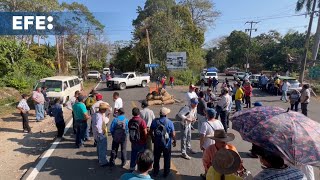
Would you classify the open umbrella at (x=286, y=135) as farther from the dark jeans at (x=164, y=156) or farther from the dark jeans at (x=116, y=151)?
the dark jeans at (x=116, y=151)

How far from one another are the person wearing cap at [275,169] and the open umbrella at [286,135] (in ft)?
0.22

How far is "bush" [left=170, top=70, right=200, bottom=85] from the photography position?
3372 centimetres

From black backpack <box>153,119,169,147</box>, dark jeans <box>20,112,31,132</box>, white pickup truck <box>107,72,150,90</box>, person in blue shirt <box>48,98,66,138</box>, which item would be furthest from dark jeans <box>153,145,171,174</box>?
white pickup truck <box>107,72,150,90</box>

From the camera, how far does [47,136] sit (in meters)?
9.86

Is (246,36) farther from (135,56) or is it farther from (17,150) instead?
(17,150)

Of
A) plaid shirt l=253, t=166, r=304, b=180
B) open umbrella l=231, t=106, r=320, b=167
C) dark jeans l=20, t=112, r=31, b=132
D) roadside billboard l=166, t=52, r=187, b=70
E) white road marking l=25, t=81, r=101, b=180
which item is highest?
roadside billboard l=166, t=52, r=187, b=70

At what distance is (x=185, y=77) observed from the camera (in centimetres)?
3438

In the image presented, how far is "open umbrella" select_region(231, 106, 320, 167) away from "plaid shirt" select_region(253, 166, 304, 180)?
0.36 feet

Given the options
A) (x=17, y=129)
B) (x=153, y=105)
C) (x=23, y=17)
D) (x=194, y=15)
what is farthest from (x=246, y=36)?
(x=17, y=129)

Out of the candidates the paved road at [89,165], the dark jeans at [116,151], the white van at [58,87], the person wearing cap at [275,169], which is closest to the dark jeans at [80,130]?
the paved road at [89,165]

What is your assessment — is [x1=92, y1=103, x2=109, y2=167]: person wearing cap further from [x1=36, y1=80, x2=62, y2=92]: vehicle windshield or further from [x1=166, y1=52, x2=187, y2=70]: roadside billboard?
[x1=166, y1=52, x2=187, y2=70]: roadside billboard

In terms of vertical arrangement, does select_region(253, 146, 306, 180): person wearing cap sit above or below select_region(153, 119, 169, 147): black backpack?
above

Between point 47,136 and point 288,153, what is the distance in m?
8.98

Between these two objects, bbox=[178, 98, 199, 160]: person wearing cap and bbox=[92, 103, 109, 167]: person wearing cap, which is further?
bbox=[178, 98, 199, 160]: person wearing cap
